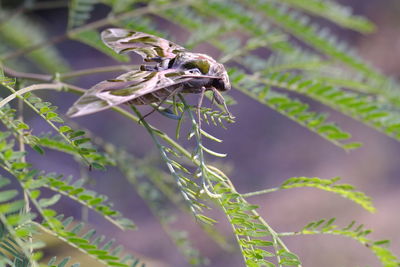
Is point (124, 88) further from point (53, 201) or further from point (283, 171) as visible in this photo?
point (283, 171)

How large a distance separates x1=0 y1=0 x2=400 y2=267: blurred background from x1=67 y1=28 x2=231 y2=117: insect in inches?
123

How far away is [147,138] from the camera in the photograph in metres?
6.47

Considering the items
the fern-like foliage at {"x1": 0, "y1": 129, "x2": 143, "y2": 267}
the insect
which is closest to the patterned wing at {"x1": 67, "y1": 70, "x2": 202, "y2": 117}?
the insect

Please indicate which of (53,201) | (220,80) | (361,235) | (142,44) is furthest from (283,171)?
(53,201)

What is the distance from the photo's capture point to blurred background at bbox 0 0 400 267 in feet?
16.4

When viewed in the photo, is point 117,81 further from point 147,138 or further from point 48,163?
point 147,138

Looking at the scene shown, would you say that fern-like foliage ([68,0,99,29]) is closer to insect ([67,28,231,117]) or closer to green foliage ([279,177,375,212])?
insect ([67,28,231,117])

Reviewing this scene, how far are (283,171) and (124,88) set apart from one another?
5.28m

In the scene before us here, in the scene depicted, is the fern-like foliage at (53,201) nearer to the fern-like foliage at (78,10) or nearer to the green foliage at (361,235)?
the green foliage at (361,235)

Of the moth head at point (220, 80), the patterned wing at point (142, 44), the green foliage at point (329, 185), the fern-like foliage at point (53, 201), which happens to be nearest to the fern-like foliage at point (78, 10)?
Result: the patterned wing at point (142, 44)

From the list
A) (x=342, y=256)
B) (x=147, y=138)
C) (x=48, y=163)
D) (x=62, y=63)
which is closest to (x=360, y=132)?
(x=342, y=256)

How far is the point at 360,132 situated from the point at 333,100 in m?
5.21

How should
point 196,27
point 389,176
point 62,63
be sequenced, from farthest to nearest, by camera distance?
1. point 389,176
2. point 62,63
3. point 196,27

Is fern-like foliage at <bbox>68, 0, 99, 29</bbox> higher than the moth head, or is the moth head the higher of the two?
the moth head
